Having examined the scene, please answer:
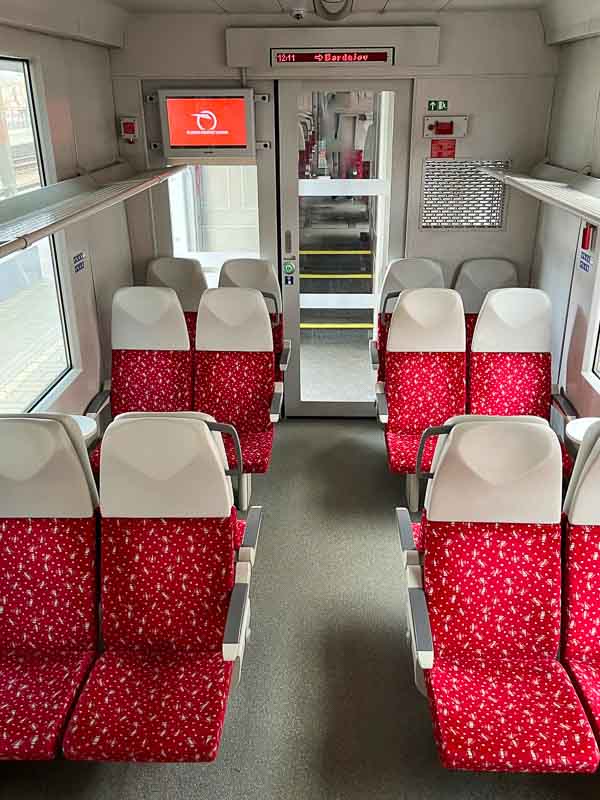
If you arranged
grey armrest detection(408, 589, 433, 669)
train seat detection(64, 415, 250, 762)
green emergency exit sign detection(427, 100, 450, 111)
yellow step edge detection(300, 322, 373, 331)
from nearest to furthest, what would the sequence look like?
train seat detection(64, 415, 250, 762), grey armrest detection(408, 589, 433, 669), green emergency exit sign detection(427, 100, 450, 111), yellow step edge detection(300, 322, 373, 331)

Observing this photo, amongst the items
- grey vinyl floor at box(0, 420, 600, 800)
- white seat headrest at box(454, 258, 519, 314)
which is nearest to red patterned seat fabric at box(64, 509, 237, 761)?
grey vinyl floor at box(0, 420, 600, 800)

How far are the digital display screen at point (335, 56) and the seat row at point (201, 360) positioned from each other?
1.89 metres

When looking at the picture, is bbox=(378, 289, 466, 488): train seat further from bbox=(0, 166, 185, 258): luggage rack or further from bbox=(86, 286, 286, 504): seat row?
bbox=(0, 166, 185, 258): luggage rack

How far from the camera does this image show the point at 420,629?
8.68ft

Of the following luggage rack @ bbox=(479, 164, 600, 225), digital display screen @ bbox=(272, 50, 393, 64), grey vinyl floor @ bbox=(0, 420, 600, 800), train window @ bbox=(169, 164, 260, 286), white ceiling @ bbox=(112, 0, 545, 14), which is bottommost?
grey vinyl floor @ bbox=(0, 420, 600, 800)

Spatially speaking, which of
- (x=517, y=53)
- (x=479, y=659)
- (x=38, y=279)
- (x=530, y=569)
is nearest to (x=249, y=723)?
(x=479, y=659)

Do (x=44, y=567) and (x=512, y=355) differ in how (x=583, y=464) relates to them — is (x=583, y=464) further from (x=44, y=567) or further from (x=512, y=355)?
(x=44, y=567)

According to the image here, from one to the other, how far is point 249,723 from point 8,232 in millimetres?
2282

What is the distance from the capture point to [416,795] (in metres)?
2.70

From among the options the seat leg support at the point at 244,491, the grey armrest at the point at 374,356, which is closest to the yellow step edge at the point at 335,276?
the grey armrest at the point at 374,356

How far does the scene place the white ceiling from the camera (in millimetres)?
4305

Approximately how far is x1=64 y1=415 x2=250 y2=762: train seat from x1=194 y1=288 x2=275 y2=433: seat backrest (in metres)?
1.89

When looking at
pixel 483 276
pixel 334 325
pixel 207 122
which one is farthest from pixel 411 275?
pixel 207 122

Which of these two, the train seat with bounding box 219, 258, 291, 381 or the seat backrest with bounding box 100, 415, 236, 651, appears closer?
the seat backrest with bounding box 100, 415, 236, 651
